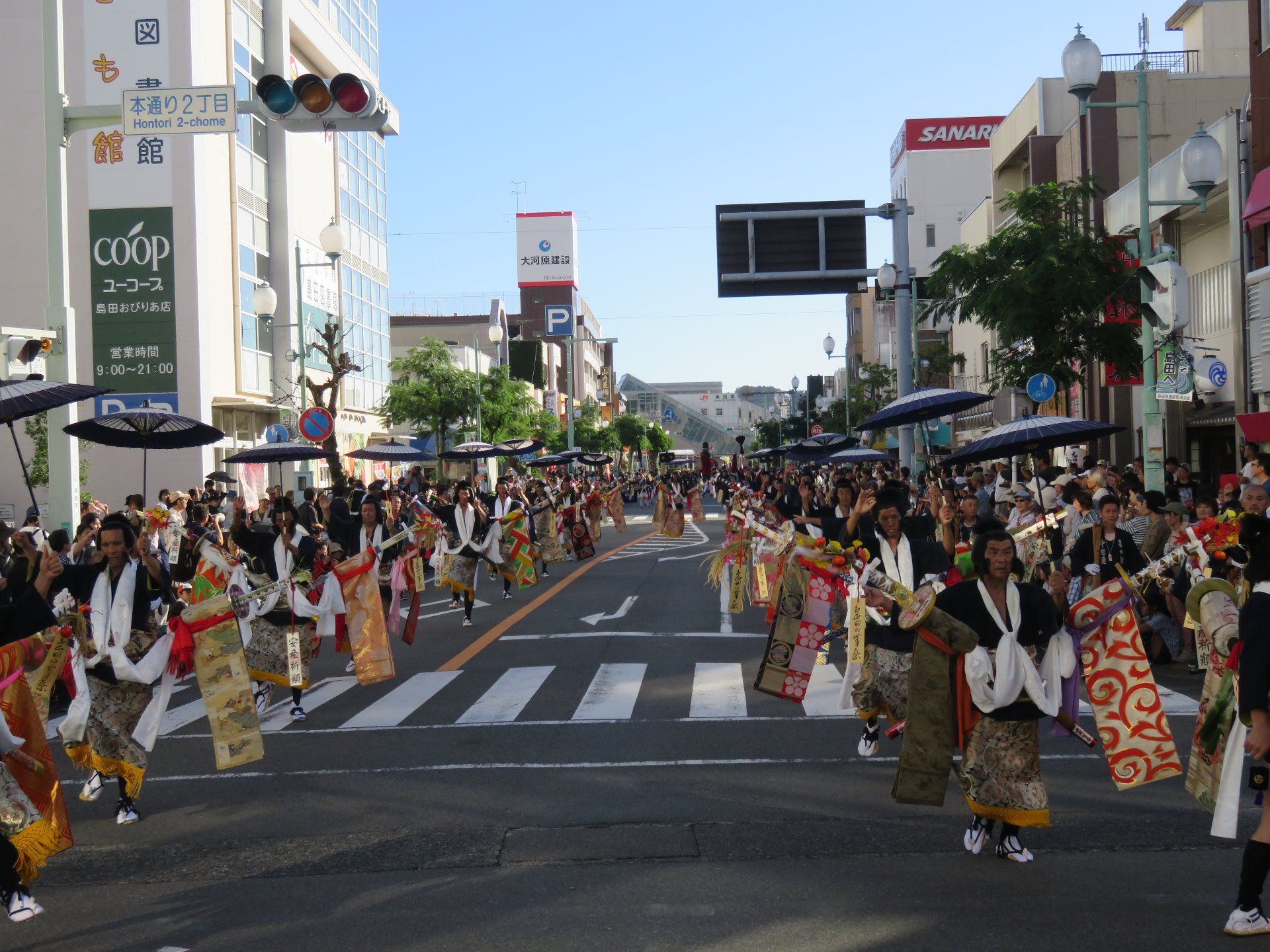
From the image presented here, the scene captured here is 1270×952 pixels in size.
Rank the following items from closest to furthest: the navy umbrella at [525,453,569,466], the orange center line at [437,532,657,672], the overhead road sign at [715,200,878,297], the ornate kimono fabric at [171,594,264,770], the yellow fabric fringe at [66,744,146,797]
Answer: the yellow fabric fringe at [66,744,146,797] < the ornate kimono fabric at [171,594,264,770] < the orange center line at [437,532,657,672] < the overhead road sign at [715,200,878,297] < the navy umbrella at [525,453,569,466]

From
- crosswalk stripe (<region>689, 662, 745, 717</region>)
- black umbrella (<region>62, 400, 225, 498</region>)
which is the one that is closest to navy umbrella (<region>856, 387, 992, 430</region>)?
crosswalk stripe (<region>689, 662, 745, 717</region>)

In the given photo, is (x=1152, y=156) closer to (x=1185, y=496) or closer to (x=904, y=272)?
(x=904, y=272)

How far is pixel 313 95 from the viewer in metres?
11.2

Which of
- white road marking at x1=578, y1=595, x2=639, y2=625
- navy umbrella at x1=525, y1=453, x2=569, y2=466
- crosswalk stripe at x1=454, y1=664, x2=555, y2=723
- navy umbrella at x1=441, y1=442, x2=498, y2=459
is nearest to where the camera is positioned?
crosswalk stripe at x1=454, y1=664, x2=555, y2=723

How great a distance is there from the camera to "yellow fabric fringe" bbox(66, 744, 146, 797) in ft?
24.9

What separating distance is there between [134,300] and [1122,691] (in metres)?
33.3

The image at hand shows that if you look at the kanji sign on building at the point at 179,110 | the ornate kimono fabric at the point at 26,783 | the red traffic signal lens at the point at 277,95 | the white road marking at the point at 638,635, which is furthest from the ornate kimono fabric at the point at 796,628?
the kanji sign on building at the point at 179,110

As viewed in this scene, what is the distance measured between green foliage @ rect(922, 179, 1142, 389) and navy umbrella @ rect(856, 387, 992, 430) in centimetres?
398

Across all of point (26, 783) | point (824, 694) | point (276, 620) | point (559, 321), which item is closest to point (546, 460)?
point (824, 694)

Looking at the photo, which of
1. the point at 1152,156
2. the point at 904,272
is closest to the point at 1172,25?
the point at 1152,156

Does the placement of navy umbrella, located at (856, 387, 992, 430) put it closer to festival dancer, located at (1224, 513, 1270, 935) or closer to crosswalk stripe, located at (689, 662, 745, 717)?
crosswalk stripe, located at (689, 662, 745, 717)

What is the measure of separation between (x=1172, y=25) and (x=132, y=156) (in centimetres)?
3088

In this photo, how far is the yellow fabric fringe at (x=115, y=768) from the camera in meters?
7.59

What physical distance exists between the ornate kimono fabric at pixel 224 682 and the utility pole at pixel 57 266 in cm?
563
